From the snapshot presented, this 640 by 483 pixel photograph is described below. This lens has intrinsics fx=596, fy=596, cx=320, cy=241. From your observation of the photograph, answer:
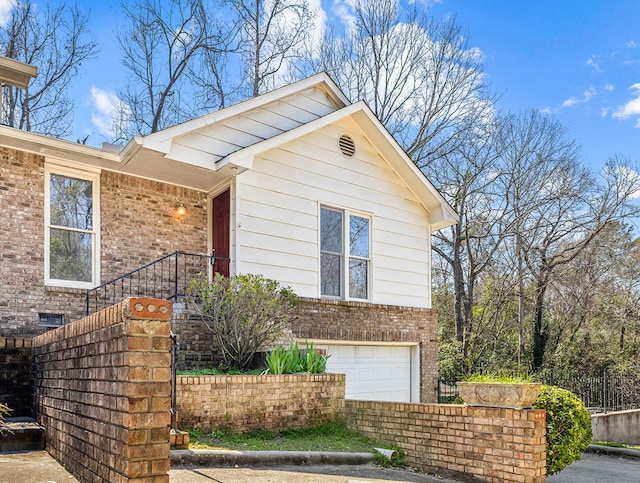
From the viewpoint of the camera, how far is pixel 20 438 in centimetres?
561

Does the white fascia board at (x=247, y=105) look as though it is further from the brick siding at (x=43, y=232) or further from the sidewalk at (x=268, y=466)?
the sidewalk at (x=268, y=466)

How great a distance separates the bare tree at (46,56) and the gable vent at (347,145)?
40.4ft

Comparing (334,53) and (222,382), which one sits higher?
(334,53)

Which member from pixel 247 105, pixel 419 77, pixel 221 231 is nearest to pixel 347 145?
pixel 247 105

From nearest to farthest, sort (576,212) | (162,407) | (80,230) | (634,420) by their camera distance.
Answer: (162,407), (80,230), (634,420), (576,212)

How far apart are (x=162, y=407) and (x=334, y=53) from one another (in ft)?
68.0

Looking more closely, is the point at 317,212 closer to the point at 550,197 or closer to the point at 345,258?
the point at 345,258

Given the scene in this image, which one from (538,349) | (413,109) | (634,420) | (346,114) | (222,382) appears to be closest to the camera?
(222,382)

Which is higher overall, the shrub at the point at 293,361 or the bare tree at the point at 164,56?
the bare tree at the point at 164,56

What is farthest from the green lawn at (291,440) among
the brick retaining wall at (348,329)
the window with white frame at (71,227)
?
the window with white frame at (71,227)

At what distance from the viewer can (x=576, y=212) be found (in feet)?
67.5

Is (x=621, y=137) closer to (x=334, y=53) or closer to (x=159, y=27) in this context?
(x=334, y=53)

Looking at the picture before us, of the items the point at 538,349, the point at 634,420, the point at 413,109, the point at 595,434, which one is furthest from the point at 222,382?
the point at 413,109

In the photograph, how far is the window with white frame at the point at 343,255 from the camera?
1275 centimetres
